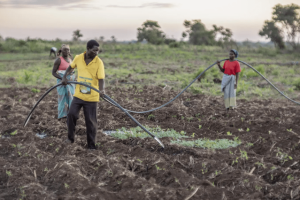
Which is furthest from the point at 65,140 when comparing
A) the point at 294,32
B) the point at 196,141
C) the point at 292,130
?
the point at 294,32

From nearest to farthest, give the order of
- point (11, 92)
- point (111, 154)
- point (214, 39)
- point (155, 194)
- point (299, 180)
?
1. point (155, 194)
2. point (299, 180)
3. point (111, 154)
4. point (11, 92)
5. point (214, 39)

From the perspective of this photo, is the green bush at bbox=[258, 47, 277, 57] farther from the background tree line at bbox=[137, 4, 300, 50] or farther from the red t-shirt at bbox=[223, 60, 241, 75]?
the red t-shirt at bbox=[223, 60, 241, 75]

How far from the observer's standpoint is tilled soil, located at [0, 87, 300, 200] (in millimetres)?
4160

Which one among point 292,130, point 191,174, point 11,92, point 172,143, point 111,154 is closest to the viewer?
point 191,174

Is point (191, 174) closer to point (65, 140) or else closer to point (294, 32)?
point (65, 140)

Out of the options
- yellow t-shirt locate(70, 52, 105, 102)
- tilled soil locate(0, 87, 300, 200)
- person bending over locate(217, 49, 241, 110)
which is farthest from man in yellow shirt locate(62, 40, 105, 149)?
person bending over locate(217, 49, 241, 110)

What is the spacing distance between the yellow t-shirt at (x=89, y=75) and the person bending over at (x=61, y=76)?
1.31 meters

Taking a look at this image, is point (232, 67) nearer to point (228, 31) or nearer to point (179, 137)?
point (179, 137)

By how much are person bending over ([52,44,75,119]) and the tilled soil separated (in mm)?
433

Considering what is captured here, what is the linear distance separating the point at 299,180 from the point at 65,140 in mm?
3527

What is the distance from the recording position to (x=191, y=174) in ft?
15.5

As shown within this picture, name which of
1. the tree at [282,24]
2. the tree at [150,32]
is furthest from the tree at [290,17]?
the tree at [150,32]

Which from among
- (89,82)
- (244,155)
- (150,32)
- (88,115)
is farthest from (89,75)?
(150,32)

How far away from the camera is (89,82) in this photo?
5.40 meters
